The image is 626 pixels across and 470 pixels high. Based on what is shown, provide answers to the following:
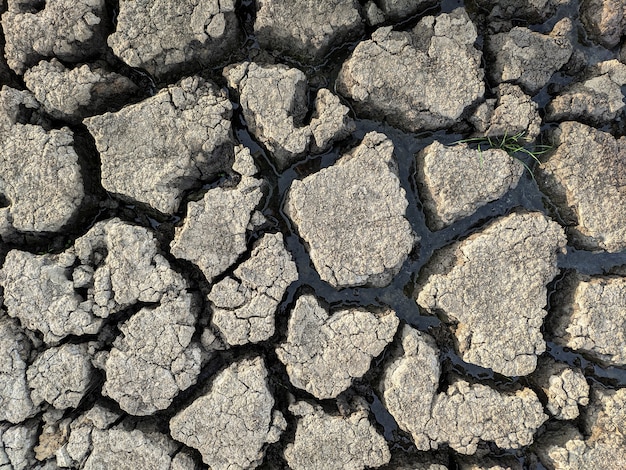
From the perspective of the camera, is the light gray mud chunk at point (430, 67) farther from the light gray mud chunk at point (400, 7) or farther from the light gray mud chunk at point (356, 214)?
the light gray mud chunk at point (356, 214)

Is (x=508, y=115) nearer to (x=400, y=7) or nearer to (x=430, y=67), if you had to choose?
(x=430, y=67)

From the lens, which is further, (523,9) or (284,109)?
(523,9)

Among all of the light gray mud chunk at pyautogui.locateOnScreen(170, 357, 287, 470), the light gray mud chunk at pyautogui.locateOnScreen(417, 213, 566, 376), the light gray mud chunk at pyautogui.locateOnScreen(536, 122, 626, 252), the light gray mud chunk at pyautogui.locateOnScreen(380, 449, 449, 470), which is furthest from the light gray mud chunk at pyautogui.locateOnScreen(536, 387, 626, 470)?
the light gray mud chunk at pyautogui.locateOnScreen(170, 357, 287, 470)

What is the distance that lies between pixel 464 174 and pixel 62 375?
6.84ft

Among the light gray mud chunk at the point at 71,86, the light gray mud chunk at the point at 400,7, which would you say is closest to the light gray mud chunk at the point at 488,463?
the light gray mud chunk at the point at 400,7

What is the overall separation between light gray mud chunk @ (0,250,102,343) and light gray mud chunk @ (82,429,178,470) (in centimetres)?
49

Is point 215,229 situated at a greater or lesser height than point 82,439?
greater

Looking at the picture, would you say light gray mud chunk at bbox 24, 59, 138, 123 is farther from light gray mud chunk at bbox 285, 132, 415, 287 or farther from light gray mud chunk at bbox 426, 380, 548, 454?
light gray mud chunk at bbox 426, 380, 548, 454

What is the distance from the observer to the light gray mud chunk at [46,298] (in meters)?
2.28

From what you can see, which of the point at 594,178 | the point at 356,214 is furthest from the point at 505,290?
the point at 356,214

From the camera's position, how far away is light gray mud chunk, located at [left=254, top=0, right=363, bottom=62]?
2.29 meters

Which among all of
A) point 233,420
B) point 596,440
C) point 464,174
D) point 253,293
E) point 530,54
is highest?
point 530,54

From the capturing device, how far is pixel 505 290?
2279mm

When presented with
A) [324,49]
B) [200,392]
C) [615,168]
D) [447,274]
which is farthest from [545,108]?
[200,392]
